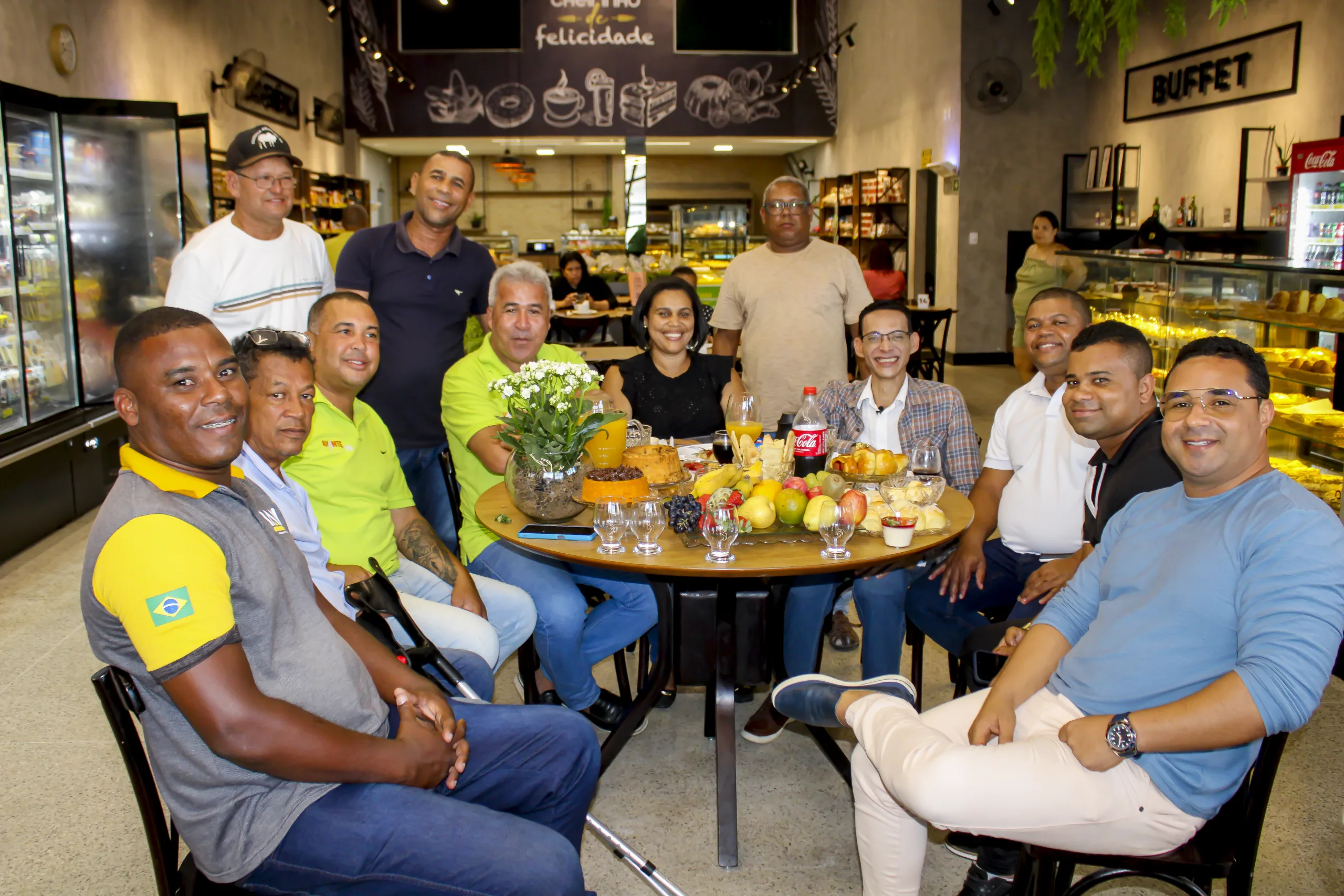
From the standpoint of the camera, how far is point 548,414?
2.52m

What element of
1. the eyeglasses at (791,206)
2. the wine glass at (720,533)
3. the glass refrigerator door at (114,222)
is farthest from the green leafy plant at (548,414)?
the glass refrigerator door at (114,222)

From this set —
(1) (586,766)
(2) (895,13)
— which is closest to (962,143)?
(2) (895,13)

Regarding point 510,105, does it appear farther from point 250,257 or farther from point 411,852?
point 411,852

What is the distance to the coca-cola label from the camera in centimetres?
287

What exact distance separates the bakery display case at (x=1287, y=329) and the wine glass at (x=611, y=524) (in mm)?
2593

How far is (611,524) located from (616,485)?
0.63 ft

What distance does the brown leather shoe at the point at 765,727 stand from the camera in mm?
3094

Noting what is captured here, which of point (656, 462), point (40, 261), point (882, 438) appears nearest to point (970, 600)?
point (882, 438)

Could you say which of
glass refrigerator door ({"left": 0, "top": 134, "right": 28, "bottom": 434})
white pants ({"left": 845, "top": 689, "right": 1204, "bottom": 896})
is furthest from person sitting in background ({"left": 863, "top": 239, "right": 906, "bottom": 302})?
white pants ({"left": 845, "top": 689, "right": 1204, "bottom": 896})

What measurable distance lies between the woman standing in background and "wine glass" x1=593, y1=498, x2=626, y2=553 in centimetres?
532

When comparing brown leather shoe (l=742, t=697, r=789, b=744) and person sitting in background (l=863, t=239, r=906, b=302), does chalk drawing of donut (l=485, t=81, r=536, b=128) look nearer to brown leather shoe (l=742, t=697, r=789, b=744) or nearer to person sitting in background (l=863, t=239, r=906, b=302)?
person sitting in background (l=863, t=239, r=906, b=302)

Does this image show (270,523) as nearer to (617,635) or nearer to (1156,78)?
(617,635)

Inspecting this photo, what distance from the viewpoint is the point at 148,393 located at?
1.62 meters

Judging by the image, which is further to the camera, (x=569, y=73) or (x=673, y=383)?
(x=569, y=73)
